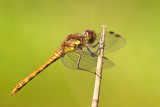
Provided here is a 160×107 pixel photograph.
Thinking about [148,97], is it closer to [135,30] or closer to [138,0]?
[135,30]

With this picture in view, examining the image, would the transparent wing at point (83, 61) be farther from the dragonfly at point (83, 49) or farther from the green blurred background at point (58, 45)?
the green blurred background at point (58, 45)

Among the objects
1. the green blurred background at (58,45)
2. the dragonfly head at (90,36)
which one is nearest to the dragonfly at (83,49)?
the dragonfly head at (90,36)

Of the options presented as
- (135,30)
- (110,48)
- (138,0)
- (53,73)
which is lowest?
(53,73)

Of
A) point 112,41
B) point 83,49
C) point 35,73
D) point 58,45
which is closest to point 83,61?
point 83,49

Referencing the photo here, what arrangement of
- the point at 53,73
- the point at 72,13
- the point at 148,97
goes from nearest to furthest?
Answer: the point at 148,97 → the point at 53,73 → the point at 72,13

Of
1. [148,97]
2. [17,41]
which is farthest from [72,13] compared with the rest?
[148,97]

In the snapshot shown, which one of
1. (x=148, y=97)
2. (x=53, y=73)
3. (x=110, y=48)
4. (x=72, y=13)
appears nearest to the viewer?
(x=110, y=48)

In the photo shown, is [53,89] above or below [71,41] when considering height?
below
